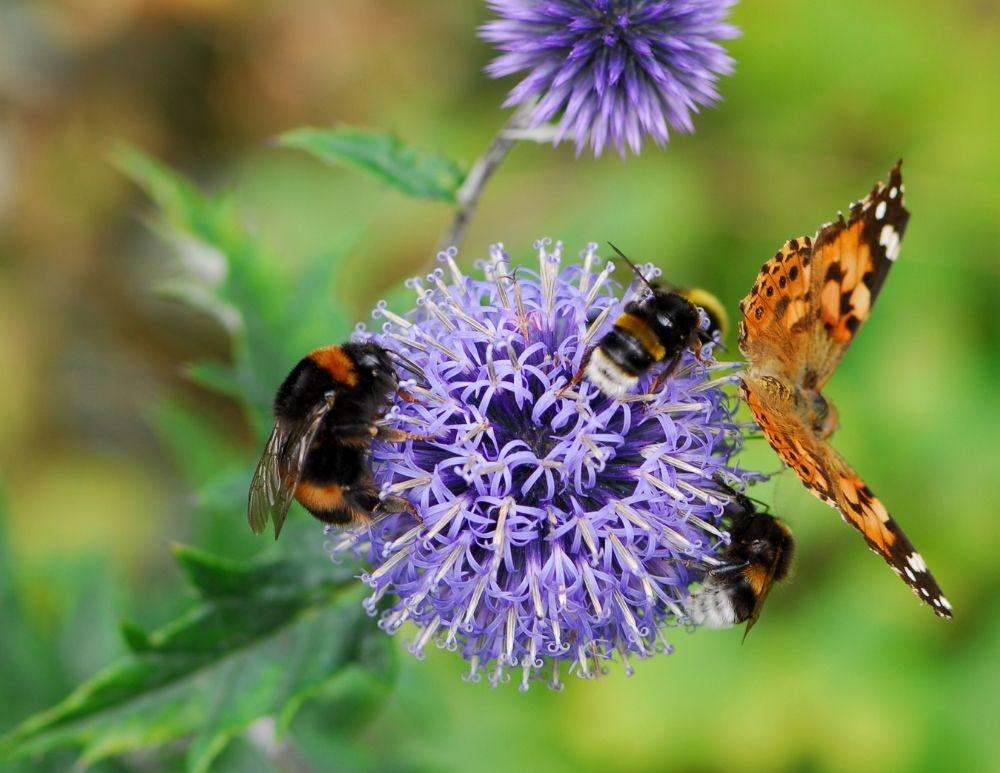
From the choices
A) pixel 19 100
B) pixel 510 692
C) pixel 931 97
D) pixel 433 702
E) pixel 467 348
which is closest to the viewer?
pixel 467 348

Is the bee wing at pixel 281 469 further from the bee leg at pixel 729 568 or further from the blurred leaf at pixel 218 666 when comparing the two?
the bee leg at pixel 729 568

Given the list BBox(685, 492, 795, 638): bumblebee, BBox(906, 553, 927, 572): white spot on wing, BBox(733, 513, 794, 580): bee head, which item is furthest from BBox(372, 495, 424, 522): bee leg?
BBox(906, 553, 927, 572): white spot on wing

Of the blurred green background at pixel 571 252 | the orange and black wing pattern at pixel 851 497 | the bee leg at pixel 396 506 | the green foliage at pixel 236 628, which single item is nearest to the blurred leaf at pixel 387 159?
the green foliage at pixel 236 628

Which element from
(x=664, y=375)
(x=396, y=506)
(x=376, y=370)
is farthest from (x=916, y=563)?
(x=376, y=370)

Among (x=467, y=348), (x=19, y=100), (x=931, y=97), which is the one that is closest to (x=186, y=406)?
(x=19, y=100)

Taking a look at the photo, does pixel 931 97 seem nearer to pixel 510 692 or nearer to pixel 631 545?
pixel 510 692

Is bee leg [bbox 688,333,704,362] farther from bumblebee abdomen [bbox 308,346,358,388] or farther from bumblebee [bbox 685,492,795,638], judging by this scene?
bumblebee abdomen [bbox 308,346,358,388]
